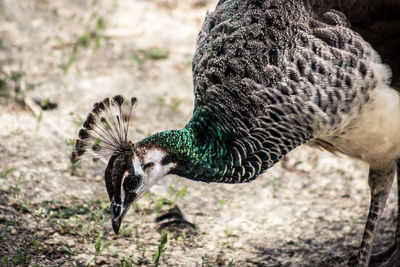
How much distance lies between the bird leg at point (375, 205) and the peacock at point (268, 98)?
15.0 inches

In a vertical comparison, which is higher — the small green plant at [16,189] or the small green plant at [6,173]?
the small green plant at [6,173]

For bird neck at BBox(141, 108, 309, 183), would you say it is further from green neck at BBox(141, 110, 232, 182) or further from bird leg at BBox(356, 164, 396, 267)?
bird leg at BBox(356, 164, 396, 267)

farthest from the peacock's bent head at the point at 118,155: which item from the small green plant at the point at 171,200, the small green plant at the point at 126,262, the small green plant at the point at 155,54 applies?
the small green plant at the point at 155,54

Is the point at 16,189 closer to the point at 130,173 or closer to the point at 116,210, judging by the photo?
the point at 116,210

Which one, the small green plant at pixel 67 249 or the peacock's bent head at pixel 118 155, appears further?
the small green plant at pixel 67 249

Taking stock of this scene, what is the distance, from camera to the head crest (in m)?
3.33

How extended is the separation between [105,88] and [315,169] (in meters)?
2.17

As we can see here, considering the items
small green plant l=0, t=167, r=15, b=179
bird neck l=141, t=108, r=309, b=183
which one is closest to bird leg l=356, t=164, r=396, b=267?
bird neck l=141, t=108, r=309, b=183

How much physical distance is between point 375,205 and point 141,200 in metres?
1.69

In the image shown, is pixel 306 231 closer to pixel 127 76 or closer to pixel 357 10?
pixel 357 10

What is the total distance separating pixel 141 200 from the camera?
450cm

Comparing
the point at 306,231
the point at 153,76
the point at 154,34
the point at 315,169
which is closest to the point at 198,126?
the point at 306,231

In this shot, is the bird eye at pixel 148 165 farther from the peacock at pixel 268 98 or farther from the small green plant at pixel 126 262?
the small green plant at pixel 126 262

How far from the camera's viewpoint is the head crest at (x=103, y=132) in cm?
333
